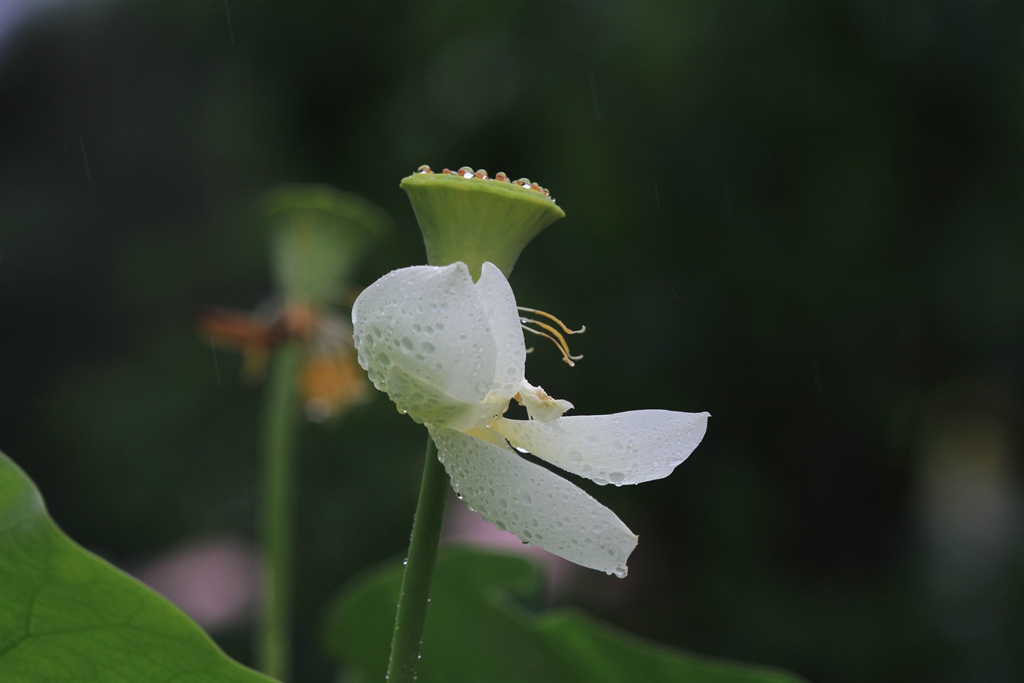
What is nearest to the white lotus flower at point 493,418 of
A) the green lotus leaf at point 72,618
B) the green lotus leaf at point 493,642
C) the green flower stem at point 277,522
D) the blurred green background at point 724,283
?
the green lotus leaf at point 72,618

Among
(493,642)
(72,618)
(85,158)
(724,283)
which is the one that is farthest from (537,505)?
(85,158)

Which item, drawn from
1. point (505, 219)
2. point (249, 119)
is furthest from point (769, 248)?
point (505, 219)

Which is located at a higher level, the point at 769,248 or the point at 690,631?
the point at 769,248

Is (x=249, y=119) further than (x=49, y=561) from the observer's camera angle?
Yes

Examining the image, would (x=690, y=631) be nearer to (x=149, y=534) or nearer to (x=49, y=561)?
(x=149, y=534)

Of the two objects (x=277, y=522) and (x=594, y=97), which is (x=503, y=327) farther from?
(x=594, y=97)

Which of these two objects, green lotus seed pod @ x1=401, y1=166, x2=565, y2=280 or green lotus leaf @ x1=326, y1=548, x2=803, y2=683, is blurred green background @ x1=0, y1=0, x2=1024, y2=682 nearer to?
green lotus leaf @ x1=326, y1=548, x2=803, y2=683

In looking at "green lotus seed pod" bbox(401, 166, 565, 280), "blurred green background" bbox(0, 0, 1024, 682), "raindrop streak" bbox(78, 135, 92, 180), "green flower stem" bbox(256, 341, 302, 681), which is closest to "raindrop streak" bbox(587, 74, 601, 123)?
"blurred green background" bbox(0, 0, 1024, 682)
